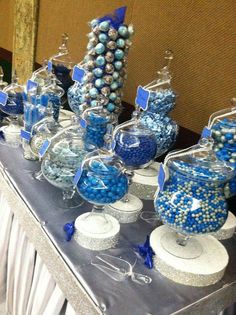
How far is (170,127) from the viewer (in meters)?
1.25

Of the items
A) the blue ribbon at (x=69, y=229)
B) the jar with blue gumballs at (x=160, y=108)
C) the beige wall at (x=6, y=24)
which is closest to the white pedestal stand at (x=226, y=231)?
the jar with blue gumballs at (x=160, y=108)

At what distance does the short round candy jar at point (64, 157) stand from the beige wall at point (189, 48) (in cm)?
61

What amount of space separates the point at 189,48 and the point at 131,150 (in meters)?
0.63

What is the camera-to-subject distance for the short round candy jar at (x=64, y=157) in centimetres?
108

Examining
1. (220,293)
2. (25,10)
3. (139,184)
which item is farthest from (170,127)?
(25,10)

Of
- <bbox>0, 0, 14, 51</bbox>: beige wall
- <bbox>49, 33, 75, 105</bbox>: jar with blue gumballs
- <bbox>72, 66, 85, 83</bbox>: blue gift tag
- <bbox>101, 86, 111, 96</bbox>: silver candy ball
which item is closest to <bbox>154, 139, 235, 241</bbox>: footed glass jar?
<bbox>101, 86, 111, 96</bbox>: silver candy ball

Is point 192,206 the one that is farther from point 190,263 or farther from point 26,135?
point 26,135

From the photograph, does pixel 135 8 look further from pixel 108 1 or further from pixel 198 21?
pixel 198 21

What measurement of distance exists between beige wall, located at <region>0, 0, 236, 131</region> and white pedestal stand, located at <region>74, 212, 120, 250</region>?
69 centimetres

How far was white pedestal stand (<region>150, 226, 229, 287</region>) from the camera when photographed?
868 mm

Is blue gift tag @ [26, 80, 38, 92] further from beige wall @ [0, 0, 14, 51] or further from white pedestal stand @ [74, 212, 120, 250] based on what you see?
beige wall @ [0, 0, 14, 51]

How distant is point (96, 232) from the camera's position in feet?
3.16

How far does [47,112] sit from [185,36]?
686 mm

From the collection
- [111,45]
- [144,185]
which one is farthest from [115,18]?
[144,185]
